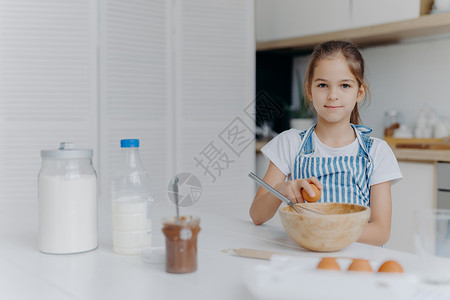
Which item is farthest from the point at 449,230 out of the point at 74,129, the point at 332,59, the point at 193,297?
the point at 74,129

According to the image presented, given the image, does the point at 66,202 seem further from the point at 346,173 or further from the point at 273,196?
the point at 346,173

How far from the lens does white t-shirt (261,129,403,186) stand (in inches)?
56.1

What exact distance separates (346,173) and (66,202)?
831 mm

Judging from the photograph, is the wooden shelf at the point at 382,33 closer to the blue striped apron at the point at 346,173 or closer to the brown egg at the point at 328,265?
the blue striped apron at the point at 346,173

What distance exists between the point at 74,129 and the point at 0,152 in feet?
1.50

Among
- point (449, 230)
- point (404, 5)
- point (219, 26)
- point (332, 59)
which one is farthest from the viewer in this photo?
point (219, 26)

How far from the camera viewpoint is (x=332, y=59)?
143cm

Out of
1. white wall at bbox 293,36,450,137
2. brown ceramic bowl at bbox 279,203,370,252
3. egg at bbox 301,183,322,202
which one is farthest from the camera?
white wall at bbox 293,36,450,137

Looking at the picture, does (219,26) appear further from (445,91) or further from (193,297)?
(193,297)

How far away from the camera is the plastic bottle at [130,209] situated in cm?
97

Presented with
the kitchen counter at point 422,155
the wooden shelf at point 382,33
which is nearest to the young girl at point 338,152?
the kitchen counter at point 422,155

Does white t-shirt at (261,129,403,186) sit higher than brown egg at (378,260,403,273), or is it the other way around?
white t-shirt at (261,129,403,186)

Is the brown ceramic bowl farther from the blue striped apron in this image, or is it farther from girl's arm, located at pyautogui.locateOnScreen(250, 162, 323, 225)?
the blue striped apron

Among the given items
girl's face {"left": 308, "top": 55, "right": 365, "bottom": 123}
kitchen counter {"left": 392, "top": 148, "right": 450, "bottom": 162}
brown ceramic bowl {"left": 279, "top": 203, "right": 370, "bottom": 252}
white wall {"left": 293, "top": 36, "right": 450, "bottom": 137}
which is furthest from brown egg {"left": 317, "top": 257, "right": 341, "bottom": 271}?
white wall {"left": 293, "top": 36, "right": 450, "bottom": 137}
